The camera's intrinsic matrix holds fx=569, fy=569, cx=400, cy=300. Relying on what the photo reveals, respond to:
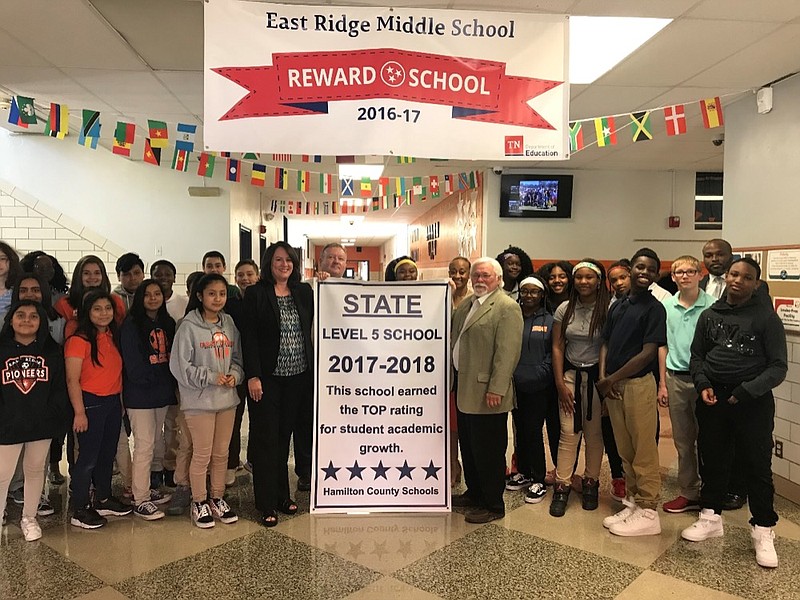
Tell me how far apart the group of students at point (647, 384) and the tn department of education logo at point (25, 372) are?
2.31 m

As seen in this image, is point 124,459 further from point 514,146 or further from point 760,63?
point 760,63

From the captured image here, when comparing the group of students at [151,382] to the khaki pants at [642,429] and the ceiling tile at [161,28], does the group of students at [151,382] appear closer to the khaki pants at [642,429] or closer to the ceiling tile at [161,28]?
the ceiling tile at [161,28]

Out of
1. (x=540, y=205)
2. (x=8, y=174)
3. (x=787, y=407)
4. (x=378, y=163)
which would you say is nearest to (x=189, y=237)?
(x=8, y=174)

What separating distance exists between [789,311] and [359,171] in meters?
4.66

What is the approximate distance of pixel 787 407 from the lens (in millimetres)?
3846

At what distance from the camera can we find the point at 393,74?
2496 millimetres

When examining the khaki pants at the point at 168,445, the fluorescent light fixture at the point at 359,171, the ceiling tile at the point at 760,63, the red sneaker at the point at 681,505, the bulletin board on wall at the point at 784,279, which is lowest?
the red sneaker at the point at 681,505

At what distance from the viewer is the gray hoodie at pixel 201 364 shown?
307 cm

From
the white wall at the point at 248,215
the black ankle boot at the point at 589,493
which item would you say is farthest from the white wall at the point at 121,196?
the black ankle boot at the point at 589,493

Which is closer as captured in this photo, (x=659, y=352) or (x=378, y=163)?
(x=659, y=352)

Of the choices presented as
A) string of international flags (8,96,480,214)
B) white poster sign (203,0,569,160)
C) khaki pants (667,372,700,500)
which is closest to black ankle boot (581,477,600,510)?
khaki pants (667,372,700,500)

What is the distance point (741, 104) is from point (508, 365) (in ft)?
9.97

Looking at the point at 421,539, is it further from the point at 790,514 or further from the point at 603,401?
the point at 790,514

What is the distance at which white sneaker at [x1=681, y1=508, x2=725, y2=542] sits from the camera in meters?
3.05
